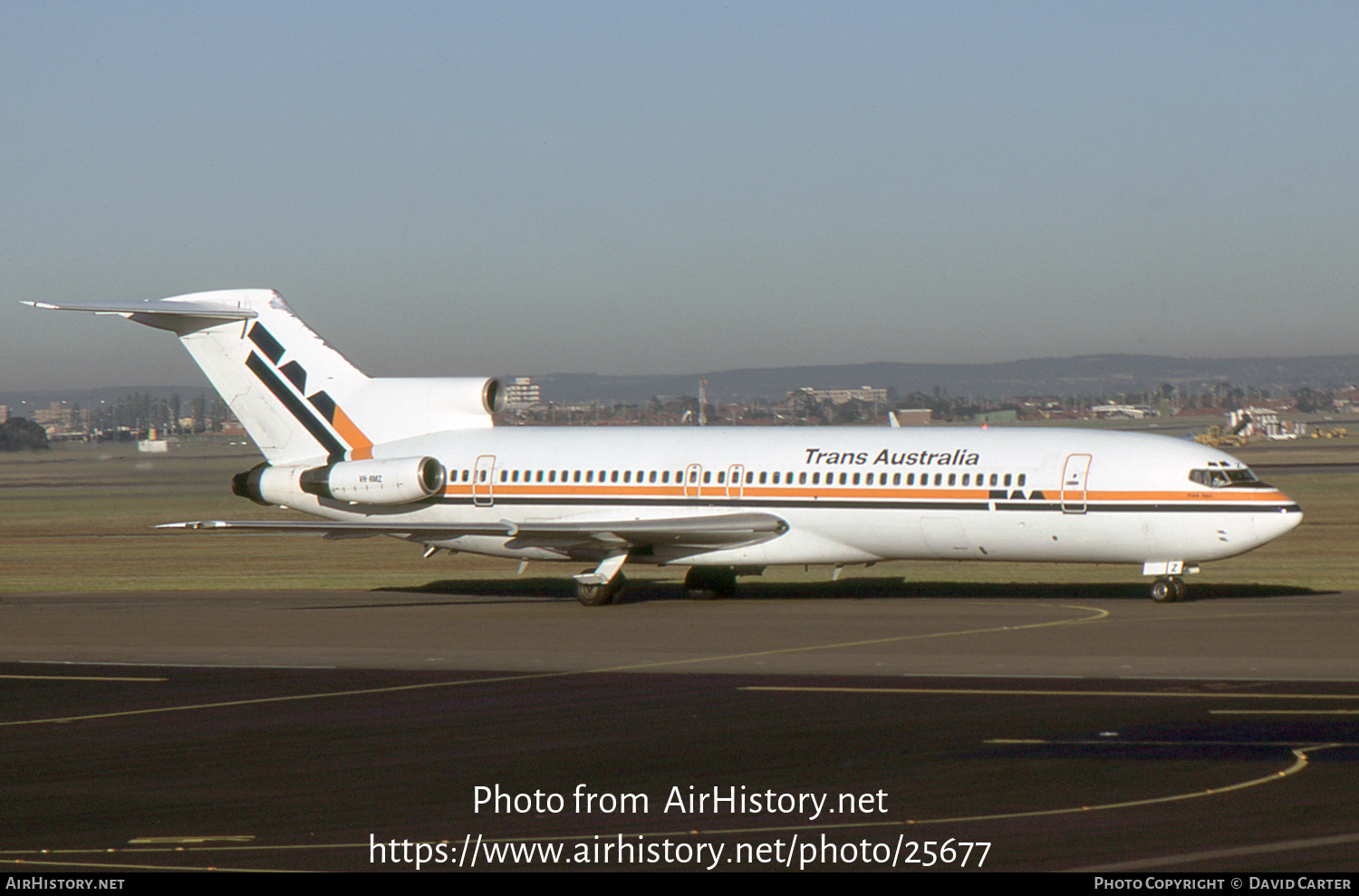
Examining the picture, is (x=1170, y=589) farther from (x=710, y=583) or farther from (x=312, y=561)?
(x=312, y=561)

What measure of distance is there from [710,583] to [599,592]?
3.14 metres

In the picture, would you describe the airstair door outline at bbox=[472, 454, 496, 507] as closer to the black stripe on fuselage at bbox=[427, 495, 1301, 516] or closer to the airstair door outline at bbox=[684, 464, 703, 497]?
the black stripe on fuselage at bbox=[427, 495, 1301, 516]

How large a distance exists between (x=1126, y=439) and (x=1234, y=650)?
838 centimetres

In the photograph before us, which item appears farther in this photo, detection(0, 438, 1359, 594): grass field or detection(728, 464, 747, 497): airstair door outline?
detection(0, 438, 1359, 594): grass field

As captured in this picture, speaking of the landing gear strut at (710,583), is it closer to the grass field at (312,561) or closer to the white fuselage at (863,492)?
the white fuselage at (863,492)

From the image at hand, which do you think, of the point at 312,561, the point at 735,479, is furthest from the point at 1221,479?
the point at 312,561

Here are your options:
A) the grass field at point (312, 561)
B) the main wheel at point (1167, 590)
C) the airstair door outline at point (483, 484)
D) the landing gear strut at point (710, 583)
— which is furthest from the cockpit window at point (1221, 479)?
the airstair door outline at point (483, 484)

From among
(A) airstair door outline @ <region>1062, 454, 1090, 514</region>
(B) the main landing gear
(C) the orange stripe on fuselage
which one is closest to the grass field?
(C) the orange stripe on fuselage

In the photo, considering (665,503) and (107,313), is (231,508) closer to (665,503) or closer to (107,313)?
(107,313)

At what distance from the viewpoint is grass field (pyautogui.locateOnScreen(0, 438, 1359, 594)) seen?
4128 cm

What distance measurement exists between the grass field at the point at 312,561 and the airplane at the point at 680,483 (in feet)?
14.4

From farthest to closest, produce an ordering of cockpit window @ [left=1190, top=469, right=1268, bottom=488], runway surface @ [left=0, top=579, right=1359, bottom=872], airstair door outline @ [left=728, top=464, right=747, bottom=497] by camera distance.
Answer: airstair door outline @ [left=728, top=464, right=747, bottom=497] → cockpit window @ [left=1190, top=469, right=1268, bottom=488] → runway surface @ [left=0, top=579, right=1359, bottom=872]

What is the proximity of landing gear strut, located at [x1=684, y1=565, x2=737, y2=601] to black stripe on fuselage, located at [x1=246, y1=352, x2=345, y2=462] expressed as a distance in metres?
8.94

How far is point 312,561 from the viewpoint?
51000 mm
